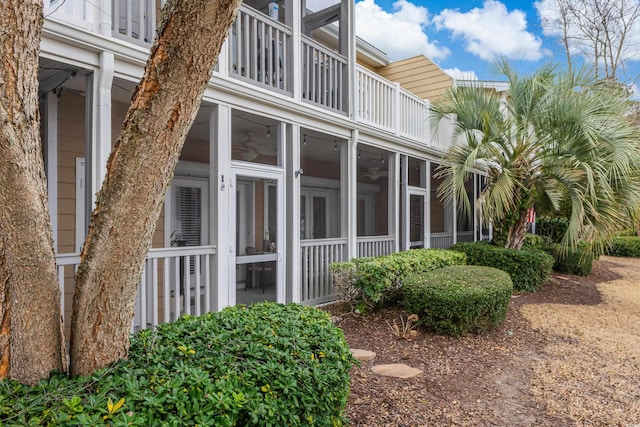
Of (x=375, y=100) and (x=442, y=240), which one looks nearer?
(x=375, y=100)

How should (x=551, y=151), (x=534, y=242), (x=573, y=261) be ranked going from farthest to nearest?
(x=534, y=242)
(x=573, y=261)
(x=551, y=151)

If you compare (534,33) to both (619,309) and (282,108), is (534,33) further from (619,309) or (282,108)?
(282,108)

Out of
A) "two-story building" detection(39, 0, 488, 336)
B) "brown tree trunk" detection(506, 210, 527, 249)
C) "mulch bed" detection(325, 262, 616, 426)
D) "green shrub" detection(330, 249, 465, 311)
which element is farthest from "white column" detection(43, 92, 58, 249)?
"brown tree trunk" detection(506, 210, 527, 249)

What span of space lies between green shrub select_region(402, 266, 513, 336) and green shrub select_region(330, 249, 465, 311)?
363 mm

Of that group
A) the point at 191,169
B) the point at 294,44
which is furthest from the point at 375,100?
the point at 191,169

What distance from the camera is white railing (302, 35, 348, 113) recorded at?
6.21m

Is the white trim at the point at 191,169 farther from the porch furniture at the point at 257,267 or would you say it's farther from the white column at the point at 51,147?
the porch furniture at the point at 257,267

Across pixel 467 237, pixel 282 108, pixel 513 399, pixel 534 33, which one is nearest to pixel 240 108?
pixel 282 108

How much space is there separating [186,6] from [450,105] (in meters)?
7.86

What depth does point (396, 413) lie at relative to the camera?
10.4 feet

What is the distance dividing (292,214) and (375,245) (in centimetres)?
244

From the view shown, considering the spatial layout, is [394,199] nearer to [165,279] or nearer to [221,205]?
[221,205]

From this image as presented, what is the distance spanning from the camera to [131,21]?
4227 millimetres

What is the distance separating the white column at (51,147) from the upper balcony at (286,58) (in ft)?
4.15
